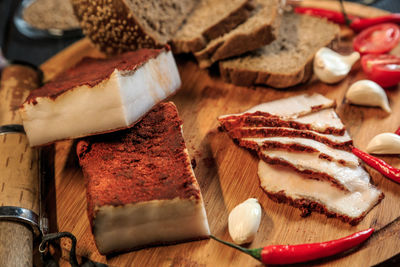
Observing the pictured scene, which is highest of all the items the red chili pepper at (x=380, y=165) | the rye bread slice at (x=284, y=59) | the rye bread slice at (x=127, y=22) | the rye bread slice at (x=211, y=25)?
the rye bread slice at (x=127, y=22)

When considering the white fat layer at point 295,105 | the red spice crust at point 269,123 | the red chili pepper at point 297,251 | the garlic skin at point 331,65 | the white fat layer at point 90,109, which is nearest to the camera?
the red chili pepper at point 297,251

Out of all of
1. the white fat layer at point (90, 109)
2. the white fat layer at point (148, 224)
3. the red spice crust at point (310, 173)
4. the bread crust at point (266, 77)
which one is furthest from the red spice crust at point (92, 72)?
the red spice crust at point (310, 173)

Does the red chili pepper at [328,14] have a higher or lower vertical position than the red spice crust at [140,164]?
lower

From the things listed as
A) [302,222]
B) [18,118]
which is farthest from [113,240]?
[18,118]

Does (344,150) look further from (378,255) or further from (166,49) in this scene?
(166,49)

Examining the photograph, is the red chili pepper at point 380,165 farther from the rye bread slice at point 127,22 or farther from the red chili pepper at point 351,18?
the rye bread slice at point 127,22

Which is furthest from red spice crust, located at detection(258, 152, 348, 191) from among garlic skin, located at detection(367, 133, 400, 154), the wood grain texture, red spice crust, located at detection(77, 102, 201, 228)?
the wood grain texture

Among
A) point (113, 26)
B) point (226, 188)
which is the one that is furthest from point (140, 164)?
point (113, 26)
